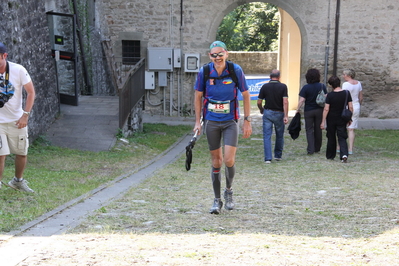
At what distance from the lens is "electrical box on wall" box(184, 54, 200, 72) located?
17.8 metres

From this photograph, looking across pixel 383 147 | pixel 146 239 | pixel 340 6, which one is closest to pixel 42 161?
pixel 146 239

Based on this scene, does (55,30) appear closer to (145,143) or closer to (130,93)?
(130,93)

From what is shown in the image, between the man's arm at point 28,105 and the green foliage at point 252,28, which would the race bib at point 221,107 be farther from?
the green foliage at point 252,28

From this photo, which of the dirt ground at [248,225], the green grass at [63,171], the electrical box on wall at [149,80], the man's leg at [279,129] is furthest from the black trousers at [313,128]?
the electrical box on wall at [149,80]

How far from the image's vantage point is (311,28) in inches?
696

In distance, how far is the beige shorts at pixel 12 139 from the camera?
6.33 meters

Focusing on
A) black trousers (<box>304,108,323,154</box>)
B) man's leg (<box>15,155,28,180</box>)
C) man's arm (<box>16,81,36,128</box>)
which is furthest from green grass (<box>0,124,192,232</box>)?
black trousers (<box>304,108,323,154</box>)

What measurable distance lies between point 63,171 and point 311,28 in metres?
11.2

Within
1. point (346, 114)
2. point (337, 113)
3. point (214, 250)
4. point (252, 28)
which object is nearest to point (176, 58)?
point (337, 113)

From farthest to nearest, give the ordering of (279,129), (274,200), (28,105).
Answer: (279,129)
(274,200)
(28,105)

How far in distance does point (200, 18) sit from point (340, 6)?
165 inches

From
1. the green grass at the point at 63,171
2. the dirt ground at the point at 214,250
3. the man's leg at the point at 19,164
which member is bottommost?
the green grass at the point at 63,171

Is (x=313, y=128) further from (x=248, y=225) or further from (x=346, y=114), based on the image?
(x=248, y=225)

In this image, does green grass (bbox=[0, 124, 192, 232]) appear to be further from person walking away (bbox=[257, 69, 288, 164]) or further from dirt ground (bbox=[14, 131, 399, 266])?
person walking away (bbox=[257, 69, 288, 164])
